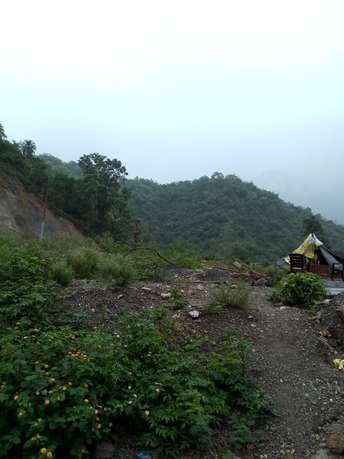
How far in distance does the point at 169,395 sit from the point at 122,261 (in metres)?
3.58

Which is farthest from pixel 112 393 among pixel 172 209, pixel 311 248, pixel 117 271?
pixel 172 209

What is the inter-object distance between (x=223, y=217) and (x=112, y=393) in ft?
102

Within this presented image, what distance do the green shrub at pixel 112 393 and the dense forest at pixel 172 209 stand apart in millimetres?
12261

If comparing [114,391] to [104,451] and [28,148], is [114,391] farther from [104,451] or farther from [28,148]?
[28,148]

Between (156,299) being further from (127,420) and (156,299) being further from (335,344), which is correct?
(127,420)

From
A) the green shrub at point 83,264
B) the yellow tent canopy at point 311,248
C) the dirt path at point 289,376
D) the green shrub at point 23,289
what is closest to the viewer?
the dirt path at point 289,376

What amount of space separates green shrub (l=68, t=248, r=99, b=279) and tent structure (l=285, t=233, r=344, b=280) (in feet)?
24.9

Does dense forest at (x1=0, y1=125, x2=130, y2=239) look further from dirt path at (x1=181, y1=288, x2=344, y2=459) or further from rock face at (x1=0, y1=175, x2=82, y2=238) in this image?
dirt path at (x1=181, y1=288, x2=344, y2=459)

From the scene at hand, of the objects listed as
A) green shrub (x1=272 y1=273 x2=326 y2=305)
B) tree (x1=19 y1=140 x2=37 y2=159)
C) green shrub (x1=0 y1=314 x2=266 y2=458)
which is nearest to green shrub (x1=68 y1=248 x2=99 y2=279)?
green shrub (x1=272 y1=273 x2=326 y2=305)

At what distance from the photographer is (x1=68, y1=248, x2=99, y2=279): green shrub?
6.38 meters

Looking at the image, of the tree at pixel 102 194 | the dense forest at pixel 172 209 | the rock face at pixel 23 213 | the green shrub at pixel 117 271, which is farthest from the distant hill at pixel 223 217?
the green shrub at pixel 117 271

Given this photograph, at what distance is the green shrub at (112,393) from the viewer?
90.7 inches

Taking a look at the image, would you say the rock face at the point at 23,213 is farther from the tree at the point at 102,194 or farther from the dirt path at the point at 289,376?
the dirt path at the point at 289,376

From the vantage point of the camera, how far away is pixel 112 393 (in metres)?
2.73
